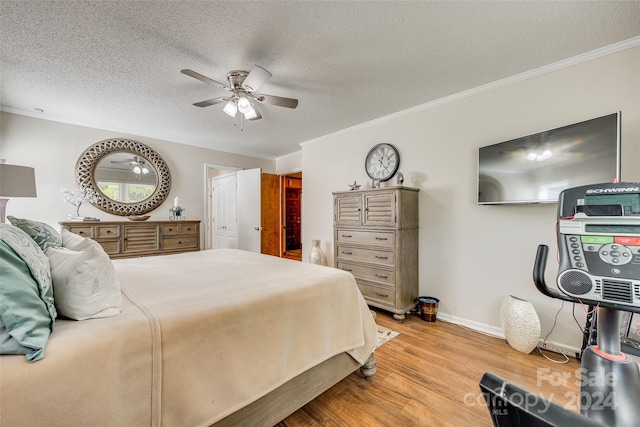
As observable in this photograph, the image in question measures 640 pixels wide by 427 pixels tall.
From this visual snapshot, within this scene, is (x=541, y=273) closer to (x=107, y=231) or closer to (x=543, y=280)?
(x=543, y=280)

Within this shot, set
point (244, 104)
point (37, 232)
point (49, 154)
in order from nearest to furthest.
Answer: point (37, 232) → point (244, 104) → point (49, 154)

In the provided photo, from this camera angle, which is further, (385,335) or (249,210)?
(249,210)

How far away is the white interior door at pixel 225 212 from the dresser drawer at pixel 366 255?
2166 mm

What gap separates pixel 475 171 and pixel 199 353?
111 inches

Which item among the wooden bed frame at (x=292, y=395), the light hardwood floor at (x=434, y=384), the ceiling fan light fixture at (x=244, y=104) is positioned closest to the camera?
the wooden bed frame at (x=292, y=395)

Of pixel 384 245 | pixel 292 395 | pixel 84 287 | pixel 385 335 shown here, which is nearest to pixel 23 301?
pixel 84 287

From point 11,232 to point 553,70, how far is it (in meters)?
3.68

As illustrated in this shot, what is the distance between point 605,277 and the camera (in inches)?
30.0

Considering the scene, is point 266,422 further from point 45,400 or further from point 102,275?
point 102,275

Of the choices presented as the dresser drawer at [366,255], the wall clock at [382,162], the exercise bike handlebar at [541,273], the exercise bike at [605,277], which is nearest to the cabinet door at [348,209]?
the dresser drawer at [366,255]

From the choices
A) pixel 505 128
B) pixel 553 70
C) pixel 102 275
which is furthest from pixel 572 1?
pixel 102 275

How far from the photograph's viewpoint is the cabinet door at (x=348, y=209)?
3128mm

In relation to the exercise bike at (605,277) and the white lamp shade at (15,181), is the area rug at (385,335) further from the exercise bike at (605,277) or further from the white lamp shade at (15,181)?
the white lamp shade at (15,181)

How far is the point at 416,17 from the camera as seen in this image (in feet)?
5.38
